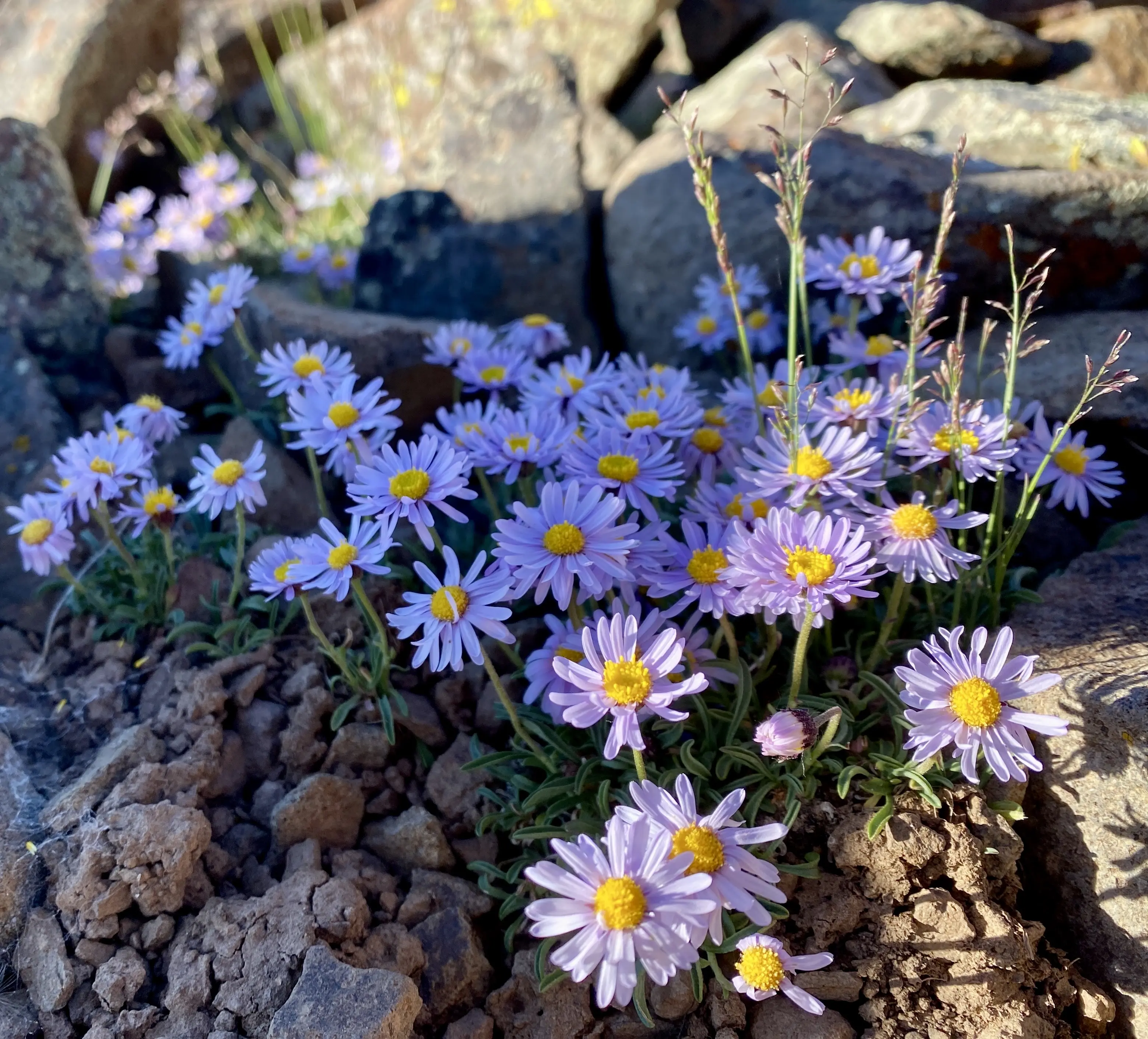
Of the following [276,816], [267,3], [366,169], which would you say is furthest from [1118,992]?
[267,3]

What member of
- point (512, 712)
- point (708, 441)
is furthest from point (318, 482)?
point (708, 441)

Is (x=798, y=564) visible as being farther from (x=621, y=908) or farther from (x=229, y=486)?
(x=229, y=486)

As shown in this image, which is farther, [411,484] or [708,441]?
[708,441]

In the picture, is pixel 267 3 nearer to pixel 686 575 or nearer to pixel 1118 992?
pixel 686 575

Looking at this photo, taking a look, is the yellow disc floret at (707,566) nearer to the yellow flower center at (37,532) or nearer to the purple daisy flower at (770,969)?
the purple daisy flower at (770,969)

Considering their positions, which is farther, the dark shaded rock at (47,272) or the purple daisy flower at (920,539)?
the dark shaded rock at (47,272)

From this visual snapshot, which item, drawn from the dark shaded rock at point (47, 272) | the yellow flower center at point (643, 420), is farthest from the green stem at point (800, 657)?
the dark shaded rock at point (47, 272)
